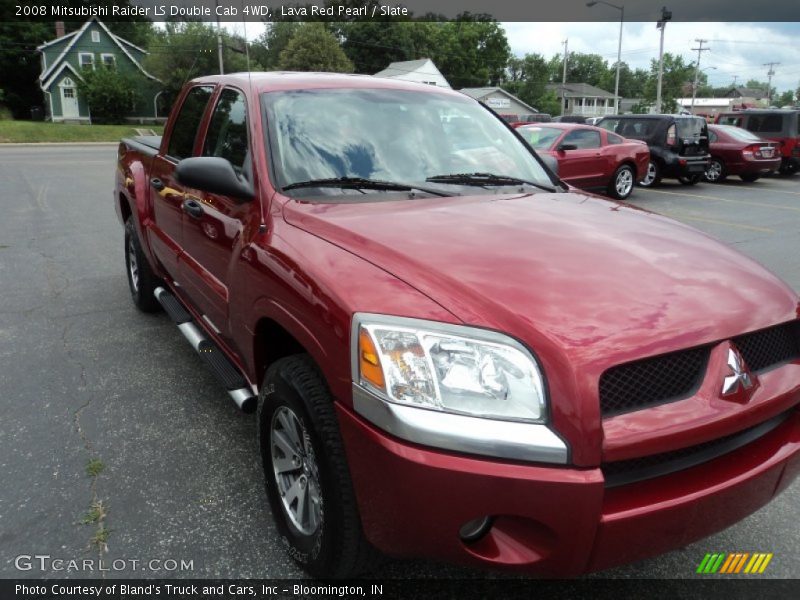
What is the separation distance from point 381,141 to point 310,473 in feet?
5.27

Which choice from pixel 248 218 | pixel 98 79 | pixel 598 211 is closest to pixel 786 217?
pixel 598 211

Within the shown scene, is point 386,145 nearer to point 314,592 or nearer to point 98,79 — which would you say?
point 314,592

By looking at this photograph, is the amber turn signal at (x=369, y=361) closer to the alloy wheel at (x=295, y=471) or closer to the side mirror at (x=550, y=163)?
the alloy wheel at (x=295, y=471)

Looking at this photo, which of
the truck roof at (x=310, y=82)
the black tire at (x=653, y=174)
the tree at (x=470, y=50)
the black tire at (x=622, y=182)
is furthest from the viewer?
the tree at (x=470, y=50)

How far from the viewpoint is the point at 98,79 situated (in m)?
49.5

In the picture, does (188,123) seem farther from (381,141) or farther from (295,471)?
(295,471)

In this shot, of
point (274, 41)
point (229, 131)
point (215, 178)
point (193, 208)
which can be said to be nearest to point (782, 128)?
point (229, 131)

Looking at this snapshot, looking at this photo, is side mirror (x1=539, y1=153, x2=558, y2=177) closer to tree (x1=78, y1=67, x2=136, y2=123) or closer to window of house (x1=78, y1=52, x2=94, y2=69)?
tree (x1=78, y1=67, x2=136, y2=123)

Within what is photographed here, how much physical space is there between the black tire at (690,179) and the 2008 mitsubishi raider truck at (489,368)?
15.1m

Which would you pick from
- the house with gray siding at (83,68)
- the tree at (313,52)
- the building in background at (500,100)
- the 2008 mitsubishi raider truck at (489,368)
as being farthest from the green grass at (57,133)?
the 2008 mitsubishi raider truck at (489,368)

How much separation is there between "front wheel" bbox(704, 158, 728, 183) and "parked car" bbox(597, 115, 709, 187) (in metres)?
1.42

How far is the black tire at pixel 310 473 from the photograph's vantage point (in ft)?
6.52

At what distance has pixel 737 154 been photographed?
1691 centimetres

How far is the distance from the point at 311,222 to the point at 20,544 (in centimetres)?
169
